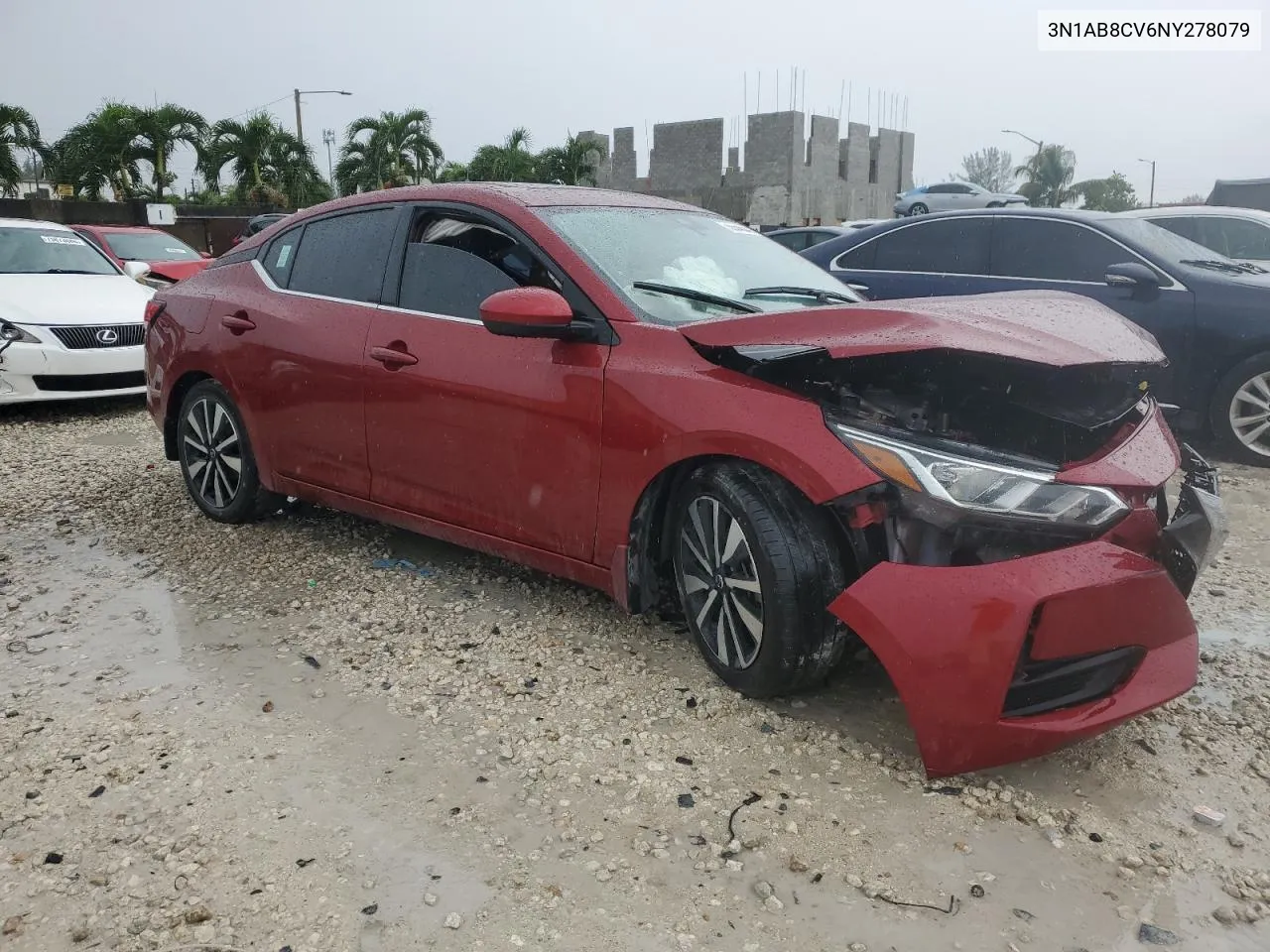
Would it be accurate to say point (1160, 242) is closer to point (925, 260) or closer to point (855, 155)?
point (925, 260)

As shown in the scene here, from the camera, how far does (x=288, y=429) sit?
4.52m

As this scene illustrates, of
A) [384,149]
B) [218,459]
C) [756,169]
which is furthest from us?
[756,169]

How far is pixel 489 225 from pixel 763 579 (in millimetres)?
1769

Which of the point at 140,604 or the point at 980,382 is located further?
the point at 140,604

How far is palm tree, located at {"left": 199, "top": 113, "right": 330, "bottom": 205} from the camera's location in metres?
33.0

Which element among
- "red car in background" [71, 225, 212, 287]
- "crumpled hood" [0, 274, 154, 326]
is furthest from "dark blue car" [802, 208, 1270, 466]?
"red car in background" [71, 225, 212, 287]

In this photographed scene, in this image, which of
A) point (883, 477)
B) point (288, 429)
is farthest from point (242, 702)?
point (883, 477)

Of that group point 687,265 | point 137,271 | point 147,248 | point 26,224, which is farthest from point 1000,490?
point 147,248

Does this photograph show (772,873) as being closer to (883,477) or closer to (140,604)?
(883,477)

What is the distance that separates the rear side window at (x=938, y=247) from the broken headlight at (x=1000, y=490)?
16.3 ft

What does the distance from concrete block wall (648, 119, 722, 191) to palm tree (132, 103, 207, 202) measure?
2335 centimetres

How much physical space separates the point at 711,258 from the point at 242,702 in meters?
2.26

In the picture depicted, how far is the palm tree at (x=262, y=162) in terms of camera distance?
108 feet

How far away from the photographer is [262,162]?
33469 mm
